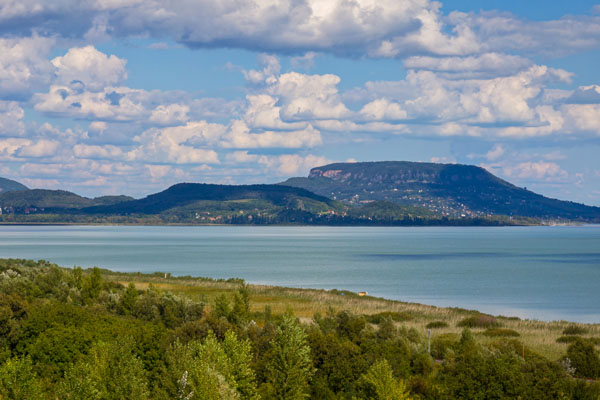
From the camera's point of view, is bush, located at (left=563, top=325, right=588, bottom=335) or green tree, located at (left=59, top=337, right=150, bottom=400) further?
bush, located at (left=563, top=325, right=588, bottom=335)

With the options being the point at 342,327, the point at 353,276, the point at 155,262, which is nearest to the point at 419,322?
the point at 342,327

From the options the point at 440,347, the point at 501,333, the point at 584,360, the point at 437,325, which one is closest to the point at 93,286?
the point at 437,325

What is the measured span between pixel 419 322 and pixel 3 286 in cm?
3632

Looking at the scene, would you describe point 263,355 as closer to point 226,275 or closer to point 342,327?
point 342,327

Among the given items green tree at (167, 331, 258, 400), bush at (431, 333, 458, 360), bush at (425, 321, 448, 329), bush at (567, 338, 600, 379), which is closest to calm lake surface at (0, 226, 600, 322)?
bush at (425, 321, 448, 329)

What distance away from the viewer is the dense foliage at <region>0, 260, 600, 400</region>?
2986cm

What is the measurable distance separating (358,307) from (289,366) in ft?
127

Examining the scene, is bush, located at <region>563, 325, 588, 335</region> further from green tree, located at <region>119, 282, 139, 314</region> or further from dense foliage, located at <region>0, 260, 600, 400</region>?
green tree, located at <region>119, 282, 139, 314</region>

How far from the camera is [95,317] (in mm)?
48250

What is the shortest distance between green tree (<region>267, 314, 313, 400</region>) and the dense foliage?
56 mm

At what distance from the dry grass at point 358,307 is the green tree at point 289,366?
10.4 metres

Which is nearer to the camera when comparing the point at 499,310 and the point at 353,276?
the point at 499,310

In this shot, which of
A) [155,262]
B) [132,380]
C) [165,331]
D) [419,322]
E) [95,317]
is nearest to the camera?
[132,380]

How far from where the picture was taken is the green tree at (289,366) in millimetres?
33094
